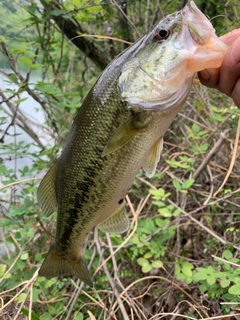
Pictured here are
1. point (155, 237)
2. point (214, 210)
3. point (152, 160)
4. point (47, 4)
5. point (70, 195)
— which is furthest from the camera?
point (47, 4)

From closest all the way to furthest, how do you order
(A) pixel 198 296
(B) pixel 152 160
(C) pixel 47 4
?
1. (B) pixel 152 160
2. (A) pixel 198 296
3. (C) pixel 47 4

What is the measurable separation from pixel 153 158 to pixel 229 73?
0.42 meters

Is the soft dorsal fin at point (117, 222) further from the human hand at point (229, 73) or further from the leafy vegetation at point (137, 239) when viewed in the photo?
the human hand at point (229, 73)

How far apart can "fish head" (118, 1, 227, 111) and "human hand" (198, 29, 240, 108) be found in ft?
0.11

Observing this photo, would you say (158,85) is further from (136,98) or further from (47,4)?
(47,4)

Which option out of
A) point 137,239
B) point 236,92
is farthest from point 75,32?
point 236,92

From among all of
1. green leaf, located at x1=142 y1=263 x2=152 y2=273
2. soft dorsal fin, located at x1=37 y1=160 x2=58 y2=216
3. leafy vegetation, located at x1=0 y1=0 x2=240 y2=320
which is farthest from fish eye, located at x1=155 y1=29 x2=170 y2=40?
green leaf, located at x1=142 y1=263 x2=152 y2=273

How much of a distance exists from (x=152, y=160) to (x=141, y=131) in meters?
0.15

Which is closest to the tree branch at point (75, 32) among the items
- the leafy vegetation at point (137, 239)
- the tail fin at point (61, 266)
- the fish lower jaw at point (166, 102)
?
the leafy vegetation at point (137, 239)

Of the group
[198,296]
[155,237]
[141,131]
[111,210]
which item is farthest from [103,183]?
[198,296]

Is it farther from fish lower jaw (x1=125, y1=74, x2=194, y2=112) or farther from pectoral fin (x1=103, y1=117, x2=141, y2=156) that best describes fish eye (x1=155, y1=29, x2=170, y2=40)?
pectoral fin (x1=103, y1=117, x2=141, y2=156)

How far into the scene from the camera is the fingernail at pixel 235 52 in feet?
3.20

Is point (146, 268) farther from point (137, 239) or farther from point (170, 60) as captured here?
point (170, 60)

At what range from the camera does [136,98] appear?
46.9 inches
